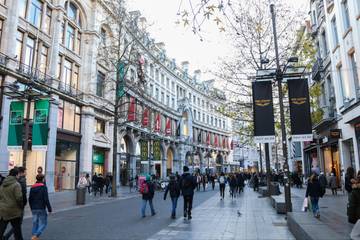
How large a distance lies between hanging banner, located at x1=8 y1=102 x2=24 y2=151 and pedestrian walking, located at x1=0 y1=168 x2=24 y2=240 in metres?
13.1

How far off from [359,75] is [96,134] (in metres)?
24.6

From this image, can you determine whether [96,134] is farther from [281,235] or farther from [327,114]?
[281,235]

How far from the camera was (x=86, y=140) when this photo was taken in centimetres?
3089

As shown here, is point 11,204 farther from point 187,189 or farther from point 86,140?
point 86,140

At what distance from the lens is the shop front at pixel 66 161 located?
27.7m

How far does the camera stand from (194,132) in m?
71.7

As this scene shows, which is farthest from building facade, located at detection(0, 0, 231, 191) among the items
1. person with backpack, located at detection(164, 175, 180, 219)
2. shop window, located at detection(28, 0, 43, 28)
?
person with backpack, located at detection(164, 175, 180, 219)

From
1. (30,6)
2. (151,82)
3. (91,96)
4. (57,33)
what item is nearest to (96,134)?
(91,96)

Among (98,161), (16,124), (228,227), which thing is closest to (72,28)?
(98,161)

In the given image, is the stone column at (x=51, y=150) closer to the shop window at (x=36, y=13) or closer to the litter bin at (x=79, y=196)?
the shop window at (x=36, y=13)

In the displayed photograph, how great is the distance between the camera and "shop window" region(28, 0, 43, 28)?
25.3m

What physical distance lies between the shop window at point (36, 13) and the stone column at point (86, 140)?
8.98m

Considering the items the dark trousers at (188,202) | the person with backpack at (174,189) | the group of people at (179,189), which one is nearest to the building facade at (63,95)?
the group of people at (179,189)

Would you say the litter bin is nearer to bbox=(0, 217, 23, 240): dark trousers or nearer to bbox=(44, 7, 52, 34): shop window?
bbox=(0, 217, 23, 240): dark trousers
